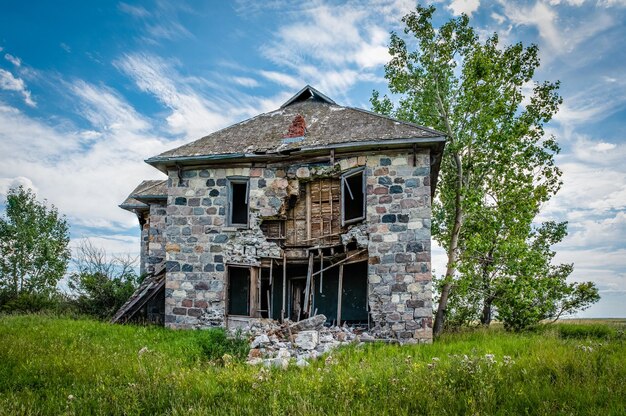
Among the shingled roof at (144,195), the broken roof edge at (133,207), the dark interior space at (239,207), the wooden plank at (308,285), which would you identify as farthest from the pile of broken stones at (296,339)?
the broken roof edge at (133,207)

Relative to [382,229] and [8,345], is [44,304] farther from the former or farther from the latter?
[382,229]

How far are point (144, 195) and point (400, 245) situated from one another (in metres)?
9.68

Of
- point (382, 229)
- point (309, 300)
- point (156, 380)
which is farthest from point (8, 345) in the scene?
point (382, 229)

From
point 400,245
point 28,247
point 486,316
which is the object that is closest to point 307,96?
point 400,245

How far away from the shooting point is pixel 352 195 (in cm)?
1331

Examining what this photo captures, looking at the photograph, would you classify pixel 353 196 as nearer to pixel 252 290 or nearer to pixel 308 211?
pixel 308 211

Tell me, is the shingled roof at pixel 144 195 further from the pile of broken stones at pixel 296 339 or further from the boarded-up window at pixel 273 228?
the pile of broken stones at pixel 296 339

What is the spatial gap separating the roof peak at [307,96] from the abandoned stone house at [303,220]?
1162 millimetres

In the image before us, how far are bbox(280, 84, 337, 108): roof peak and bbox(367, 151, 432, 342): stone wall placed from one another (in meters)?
4.57

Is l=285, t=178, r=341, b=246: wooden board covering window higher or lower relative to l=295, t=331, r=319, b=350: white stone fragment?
higher

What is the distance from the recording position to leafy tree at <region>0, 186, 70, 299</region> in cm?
2830

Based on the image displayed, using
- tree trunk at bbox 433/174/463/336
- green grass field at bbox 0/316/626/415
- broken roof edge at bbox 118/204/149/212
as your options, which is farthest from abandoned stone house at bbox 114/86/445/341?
broken roof edge at bbox 118/204/149/212

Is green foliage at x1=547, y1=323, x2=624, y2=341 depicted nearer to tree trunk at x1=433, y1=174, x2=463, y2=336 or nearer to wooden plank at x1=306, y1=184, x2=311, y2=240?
tree trunk at x1=433, y1=174, x2=463, y2=336

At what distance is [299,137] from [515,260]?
7.77 m
